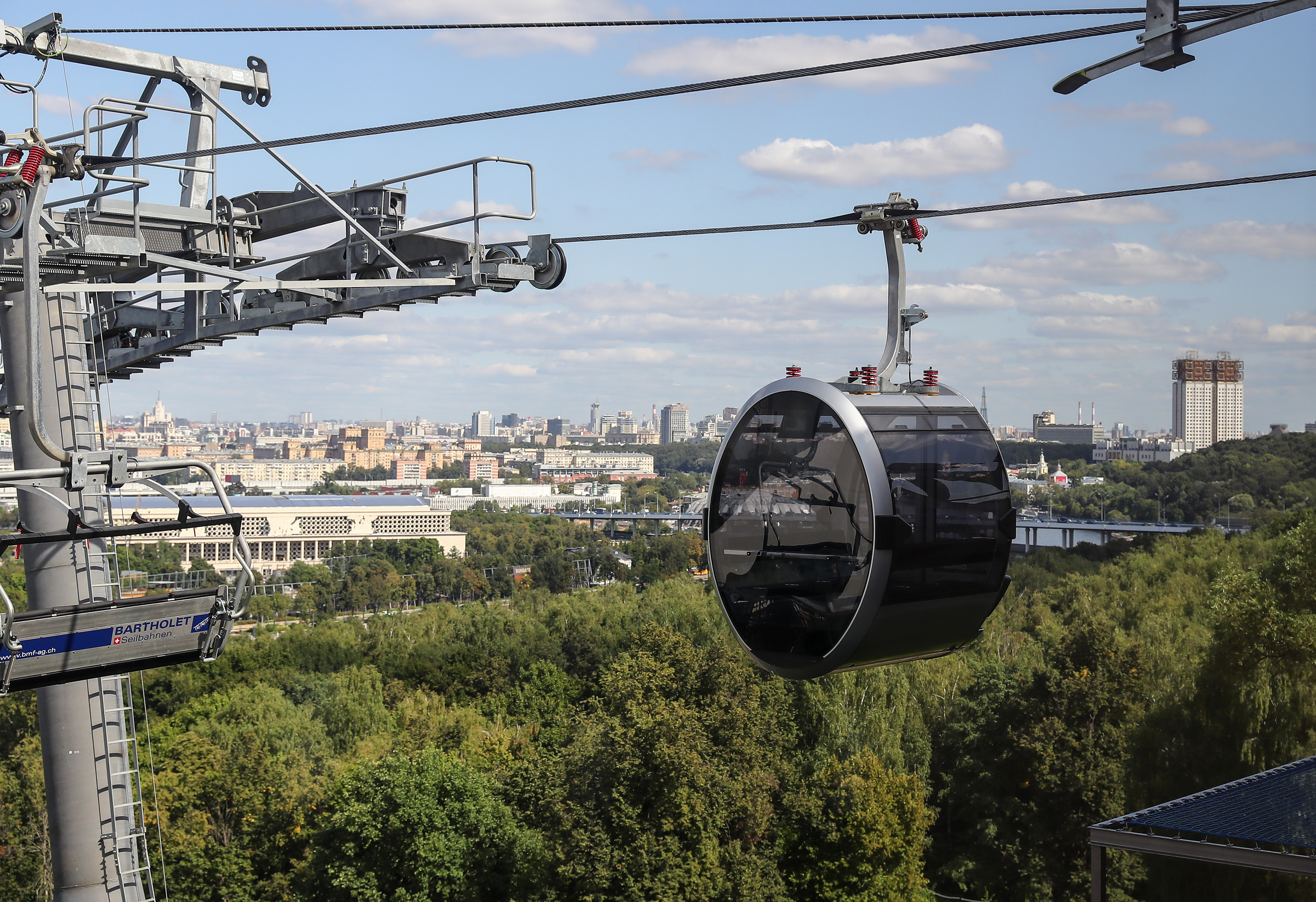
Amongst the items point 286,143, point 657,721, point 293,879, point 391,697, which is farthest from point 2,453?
point 286,143

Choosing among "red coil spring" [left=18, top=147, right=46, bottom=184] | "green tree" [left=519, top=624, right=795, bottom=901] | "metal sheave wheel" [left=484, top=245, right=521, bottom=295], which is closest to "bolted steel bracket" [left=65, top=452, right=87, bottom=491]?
"red coil spring" [left=18, top=147, right=46, bottom=184]

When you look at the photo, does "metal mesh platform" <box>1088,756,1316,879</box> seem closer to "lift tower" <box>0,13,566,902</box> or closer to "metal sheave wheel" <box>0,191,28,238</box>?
"lift tower" <box>0,13,566,902</box>

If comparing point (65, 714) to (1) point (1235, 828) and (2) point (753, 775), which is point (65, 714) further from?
(2) point (753, 775)

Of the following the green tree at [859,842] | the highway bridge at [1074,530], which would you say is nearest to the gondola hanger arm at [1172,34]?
the green tree at [859,842]

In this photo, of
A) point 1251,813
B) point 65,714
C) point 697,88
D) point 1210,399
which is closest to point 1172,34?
point 697,88

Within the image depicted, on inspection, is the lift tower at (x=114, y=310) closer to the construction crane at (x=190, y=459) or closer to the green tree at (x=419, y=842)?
the construction crane at (x=190, y=459)

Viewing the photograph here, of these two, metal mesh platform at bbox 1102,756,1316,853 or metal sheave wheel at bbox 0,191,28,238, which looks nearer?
metal sheave wheel at bbox 0,191,28,238

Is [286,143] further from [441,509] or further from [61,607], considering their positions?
[441,509]
